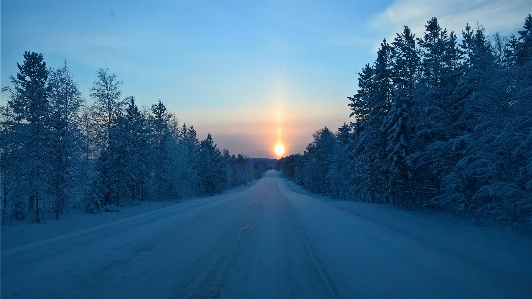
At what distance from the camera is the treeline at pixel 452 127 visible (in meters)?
15.0

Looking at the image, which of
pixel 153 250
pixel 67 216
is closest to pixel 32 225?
pixel 67 216

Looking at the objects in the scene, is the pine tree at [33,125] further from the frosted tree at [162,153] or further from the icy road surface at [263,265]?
the frosted tree at [162,153]

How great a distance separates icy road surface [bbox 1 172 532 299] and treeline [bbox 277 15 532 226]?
152 inches

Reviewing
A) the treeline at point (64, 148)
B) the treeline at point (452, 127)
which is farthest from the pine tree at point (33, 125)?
the treeline at point (452, 127)

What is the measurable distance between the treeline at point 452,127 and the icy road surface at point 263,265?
3.85 meters

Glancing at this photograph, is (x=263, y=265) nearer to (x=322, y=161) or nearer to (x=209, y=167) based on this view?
(x=209, y=167)

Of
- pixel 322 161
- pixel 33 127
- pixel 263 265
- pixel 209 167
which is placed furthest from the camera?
pixel 322 161

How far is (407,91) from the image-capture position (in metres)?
23.6

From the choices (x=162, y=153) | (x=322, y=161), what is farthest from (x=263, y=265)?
(x=322, y=161)

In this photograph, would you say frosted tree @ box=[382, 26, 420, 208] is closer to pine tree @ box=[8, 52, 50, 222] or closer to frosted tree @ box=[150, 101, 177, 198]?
pine tree @ box=[8, 52, 50, 222]

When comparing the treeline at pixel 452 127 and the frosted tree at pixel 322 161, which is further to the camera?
the frosted tree at pixel 322 161

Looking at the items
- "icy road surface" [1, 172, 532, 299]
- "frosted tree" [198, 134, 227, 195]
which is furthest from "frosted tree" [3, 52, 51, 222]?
"frosted tree" [198, 134, 227, 195]

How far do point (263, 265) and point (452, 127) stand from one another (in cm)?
1811

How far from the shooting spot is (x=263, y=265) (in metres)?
8.59
